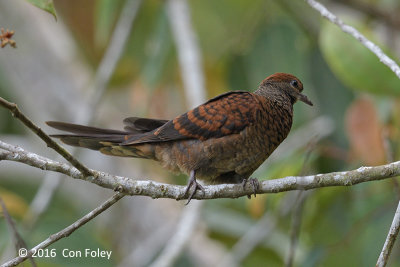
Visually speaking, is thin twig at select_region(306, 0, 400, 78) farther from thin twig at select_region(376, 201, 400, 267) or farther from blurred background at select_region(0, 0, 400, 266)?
thin twig at select_region(376, 201, 400, 267)

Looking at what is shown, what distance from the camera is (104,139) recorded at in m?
3.53

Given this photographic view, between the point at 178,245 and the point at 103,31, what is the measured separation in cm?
201

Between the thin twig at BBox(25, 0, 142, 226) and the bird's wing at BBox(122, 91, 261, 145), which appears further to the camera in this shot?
the thin twig at BBox(25, 0, 142, 226)

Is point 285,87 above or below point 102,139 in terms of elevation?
above

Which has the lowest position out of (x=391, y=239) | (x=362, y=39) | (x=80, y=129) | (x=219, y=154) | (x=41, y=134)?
(x=391, y=239)

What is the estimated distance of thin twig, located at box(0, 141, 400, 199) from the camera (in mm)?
2492

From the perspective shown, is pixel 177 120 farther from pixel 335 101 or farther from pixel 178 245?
pixel 335 101

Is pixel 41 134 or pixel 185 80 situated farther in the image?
pixel 185 80

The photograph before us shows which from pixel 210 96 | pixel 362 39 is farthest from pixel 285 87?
pixel 210 96

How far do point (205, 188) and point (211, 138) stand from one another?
539mm

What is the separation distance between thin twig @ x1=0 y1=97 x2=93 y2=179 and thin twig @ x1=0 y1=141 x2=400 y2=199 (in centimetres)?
8

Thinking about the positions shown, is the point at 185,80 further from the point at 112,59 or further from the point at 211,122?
the point at 211,122

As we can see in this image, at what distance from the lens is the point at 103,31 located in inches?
199

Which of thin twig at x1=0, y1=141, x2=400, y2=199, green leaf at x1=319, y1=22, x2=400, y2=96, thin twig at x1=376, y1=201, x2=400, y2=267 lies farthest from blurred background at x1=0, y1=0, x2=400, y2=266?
thin twig at x1=376, y1=201, x2=400, y2=267
